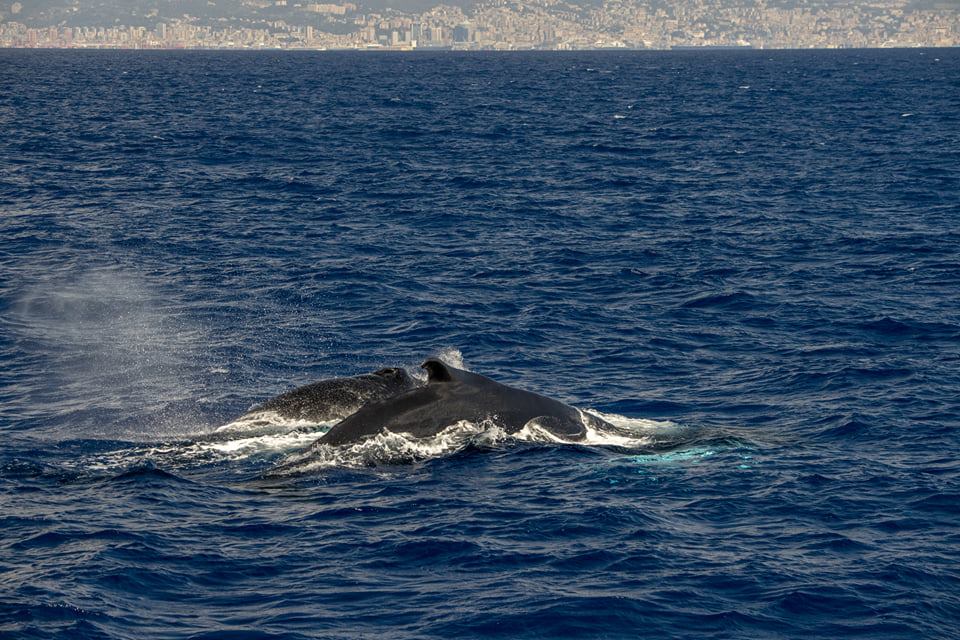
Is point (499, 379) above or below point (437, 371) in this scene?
below

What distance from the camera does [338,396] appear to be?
84.9 ft

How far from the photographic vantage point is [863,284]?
40.2 m

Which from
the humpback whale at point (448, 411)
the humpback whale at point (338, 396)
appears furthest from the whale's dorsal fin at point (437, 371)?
the humpback whale at point (338, 396)

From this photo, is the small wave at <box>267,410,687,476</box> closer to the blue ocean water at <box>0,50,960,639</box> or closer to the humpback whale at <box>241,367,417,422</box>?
the blue ocean water at <box>0,50,960,639</box>

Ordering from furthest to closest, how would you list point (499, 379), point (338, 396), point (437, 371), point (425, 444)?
point (499, 379) < point (338, 396) < point (437, 371) < point (425, 444)

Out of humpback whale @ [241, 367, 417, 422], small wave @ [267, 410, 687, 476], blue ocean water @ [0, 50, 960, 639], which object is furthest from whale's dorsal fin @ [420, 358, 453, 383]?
humpback whale @ [241, 367, 417, 422]

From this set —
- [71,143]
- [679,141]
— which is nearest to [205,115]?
[71,143]

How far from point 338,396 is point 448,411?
3242 millimetres

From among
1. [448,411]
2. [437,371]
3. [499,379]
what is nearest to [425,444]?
[448,411]

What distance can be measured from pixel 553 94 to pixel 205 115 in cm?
5107

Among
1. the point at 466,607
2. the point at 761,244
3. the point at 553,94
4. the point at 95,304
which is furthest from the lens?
the point at 553,94

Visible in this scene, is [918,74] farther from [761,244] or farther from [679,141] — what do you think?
[761,244]

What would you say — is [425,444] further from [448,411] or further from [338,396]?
[338,396]

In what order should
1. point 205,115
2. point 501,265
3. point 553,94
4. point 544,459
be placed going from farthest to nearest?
point 553,94 → point 205,115 → point 501,265 → point 544,459
